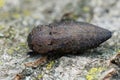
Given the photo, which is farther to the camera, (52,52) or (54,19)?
(54,19)

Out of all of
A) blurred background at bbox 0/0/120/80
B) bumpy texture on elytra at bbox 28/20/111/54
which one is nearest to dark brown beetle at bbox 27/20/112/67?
bumpy texture on elytra at bbox 28/20/111/54

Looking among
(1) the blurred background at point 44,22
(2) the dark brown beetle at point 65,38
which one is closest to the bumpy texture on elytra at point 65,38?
(2) the dark brown beetle at point 65,38

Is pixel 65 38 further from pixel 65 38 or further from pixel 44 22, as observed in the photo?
pixel 44 22

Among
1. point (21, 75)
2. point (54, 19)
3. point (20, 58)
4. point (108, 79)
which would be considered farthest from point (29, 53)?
point (54, 19)

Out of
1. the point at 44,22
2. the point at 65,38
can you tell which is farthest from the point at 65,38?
the point at 44,22

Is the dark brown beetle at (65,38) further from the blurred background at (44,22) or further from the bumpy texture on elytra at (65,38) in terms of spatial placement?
the blurred background at (44,22)

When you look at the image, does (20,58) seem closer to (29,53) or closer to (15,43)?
(29,53)
